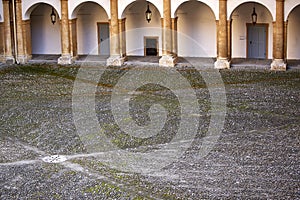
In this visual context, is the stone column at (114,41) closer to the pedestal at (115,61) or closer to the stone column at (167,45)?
the pedestal at (115,61)

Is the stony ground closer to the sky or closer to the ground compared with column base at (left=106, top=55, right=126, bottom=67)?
closer to the ground

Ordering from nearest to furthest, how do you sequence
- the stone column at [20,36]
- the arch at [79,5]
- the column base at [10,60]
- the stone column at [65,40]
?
the arch at [79,5]
the stone column at [65,40]
the stone column at [20,36]
the column base at [10,60]

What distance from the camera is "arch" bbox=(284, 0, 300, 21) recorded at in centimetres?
2805

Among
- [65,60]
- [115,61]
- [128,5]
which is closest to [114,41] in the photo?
[115,61]

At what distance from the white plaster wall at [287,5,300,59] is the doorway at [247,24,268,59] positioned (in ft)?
3.63

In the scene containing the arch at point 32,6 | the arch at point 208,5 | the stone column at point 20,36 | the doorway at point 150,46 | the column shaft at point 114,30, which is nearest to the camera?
the arch at point 208,5

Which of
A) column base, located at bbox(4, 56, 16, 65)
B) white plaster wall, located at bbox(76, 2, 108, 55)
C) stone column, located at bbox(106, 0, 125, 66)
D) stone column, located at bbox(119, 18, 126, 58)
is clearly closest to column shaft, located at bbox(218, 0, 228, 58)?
stone column, located at bbox(119, 18, 126, 58)

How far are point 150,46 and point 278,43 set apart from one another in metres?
6.91

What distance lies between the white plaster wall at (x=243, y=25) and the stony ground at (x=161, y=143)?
4.12 metres

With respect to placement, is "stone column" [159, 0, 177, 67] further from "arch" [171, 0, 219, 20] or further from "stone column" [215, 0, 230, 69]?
"stone column" [215, 0, 230, 69]

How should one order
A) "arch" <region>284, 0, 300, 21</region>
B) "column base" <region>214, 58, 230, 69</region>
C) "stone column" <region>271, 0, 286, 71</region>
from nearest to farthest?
"arch" <region>284, 0, 300, 21</region>
"stone column" <region>271, 0, 286, 71</region>
"column base" <region>214, 58, 230, 69</region>

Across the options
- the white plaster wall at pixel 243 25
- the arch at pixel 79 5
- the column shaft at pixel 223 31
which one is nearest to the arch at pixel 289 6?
the white plaster wall at pixel 243 25

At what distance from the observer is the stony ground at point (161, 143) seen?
15336 mm

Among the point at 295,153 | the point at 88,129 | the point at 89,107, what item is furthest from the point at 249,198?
the point at 89,107
